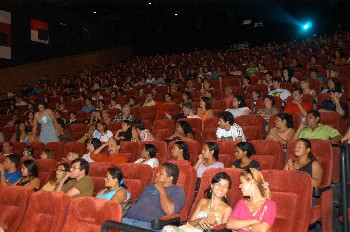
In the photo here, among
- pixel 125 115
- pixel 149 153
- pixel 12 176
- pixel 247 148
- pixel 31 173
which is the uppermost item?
pixel 125 115

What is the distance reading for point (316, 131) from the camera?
4199 mm

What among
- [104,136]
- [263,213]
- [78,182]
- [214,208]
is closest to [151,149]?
[78,182]

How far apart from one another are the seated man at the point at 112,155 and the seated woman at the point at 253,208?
2014 mm

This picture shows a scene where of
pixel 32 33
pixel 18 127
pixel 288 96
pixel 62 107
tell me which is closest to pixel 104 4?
pixel 32 33

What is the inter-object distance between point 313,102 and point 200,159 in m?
2.26

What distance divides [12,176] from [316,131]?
10.5 feet

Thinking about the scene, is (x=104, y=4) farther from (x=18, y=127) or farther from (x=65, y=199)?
(x=65, y=199)

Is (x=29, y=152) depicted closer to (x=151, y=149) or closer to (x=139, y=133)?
(x=139, y=133)

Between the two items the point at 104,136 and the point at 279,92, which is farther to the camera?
the point at 279,92

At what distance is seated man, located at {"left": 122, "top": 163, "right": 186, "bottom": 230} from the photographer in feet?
10.2

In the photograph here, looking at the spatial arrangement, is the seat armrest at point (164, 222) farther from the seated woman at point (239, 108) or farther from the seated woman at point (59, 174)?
the seated woman at point (239, 108)

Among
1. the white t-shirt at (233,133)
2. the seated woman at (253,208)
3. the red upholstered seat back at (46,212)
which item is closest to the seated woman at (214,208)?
the seated woman at (253,208)

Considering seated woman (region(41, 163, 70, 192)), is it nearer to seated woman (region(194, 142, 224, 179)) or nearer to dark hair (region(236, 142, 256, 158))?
seated woman (region(194, 142, 224, 179))

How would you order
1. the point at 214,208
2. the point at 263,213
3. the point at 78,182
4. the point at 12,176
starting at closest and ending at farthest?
1. the point at 263,213
2. the point at 214,208
3. the point at 78,182
4. the point at 12,176
